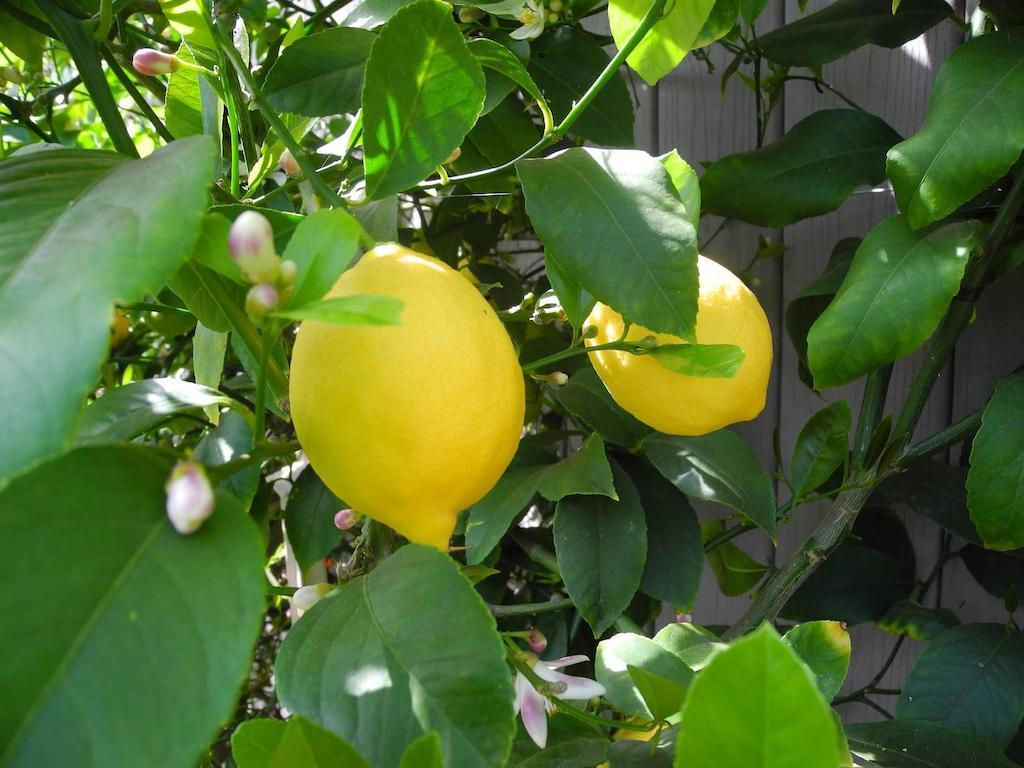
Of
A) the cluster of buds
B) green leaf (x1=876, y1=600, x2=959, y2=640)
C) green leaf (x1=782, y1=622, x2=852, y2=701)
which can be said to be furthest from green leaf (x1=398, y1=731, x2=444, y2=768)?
green leaf (x1=876, y1=600, x2=959, y2=640)

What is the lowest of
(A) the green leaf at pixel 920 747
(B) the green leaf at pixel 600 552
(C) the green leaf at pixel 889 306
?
(A) the green leaf at pixel 920 747

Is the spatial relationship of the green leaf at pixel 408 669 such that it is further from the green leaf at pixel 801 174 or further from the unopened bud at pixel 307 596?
the green leaf at pixel 801 174

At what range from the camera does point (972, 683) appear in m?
0.66

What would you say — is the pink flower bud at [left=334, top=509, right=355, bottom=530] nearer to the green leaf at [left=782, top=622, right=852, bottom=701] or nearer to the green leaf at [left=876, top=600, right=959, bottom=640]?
the green leaf at [left=782, top=622, right=852, bottom=701]

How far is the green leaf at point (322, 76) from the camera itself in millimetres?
442

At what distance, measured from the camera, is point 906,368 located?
817 mm

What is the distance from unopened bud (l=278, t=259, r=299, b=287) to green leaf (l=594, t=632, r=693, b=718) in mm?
266

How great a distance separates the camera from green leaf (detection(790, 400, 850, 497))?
0.61 metres

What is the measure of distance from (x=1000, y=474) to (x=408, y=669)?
459 mm

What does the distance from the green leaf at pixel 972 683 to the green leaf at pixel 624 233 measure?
490 mm

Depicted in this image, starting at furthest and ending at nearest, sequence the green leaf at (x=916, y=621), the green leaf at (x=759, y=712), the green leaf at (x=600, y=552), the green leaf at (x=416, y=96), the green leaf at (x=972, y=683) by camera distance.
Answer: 1. the green leaf at (x=916, y=621)
2. the green leaf at (x=972, y=683)
3. the green leaf at (x=600, y=552)
4. the green leaf at (x=416, y=96)
5. the green leaf at (x=759, y=712)

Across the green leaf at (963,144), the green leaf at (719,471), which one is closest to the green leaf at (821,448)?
the green leaf at (719,471)

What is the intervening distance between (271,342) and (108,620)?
9 cm

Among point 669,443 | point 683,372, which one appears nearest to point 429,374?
point 683,372
